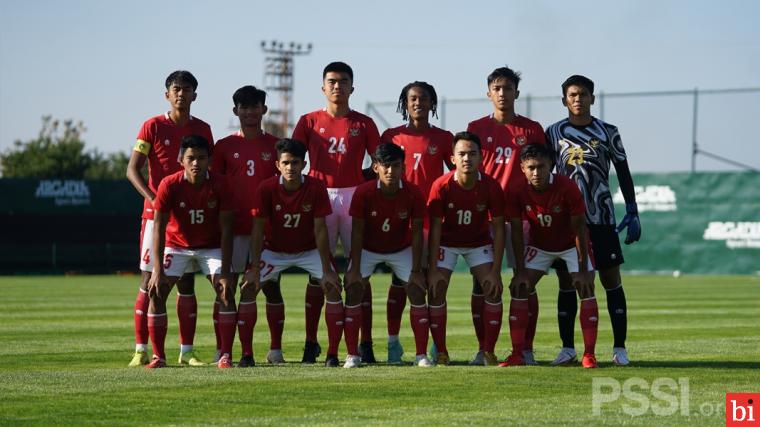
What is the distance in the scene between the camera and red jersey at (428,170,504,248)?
9.77 meters

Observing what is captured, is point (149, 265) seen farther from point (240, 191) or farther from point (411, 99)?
point (411, 99)

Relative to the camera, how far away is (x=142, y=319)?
10.2 metres

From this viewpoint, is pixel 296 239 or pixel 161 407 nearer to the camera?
pixel 161 407

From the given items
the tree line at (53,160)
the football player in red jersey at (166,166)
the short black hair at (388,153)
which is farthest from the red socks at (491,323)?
the tree line at (53,160)

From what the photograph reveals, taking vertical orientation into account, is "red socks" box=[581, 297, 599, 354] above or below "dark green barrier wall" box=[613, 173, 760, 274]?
below

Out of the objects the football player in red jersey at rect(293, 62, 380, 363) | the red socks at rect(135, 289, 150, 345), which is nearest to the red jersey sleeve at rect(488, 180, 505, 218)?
the football player in red jersey at rect(293, 62, 380, 363)

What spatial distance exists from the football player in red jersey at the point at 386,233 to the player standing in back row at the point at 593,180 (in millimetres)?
1186

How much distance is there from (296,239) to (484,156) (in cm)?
177

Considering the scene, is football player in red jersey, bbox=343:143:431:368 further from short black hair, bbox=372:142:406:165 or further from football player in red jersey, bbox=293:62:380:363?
football player in red jersey, bbox=293:62:380:363

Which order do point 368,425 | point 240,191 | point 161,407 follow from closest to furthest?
point 368,425 < point 161,407 < point 240,191

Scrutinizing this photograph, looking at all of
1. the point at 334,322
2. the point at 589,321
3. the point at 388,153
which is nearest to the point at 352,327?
the point at 334,322

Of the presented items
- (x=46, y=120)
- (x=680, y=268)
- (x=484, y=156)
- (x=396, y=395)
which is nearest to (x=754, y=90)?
(x=680, y=268)

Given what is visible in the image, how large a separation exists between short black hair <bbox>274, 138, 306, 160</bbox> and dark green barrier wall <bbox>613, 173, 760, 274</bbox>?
72.9ft

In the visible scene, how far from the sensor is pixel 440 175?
34.8 ft
